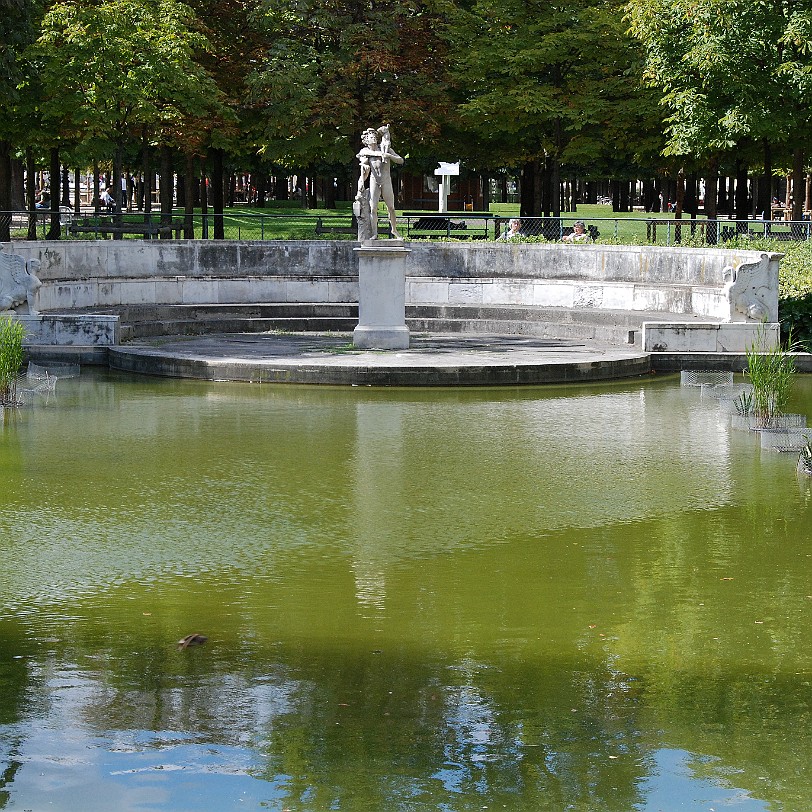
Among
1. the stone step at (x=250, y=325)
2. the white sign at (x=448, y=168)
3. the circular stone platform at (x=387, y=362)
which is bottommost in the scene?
the circular stone platform at (x=387, y=362)

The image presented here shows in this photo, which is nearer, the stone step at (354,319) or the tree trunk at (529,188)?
the stone step at (354,319)

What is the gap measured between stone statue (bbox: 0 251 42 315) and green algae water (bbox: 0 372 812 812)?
7.93 meters

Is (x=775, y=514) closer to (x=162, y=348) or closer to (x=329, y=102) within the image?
(x=162, y=348)

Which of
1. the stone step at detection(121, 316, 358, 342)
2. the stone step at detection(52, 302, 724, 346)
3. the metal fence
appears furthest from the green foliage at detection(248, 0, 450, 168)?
the stone step at detection(121, 316, 358, 342)

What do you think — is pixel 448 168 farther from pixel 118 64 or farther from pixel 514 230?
pixel 514 230

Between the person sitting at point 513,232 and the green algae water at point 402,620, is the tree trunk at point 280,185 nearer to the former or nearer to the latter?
the person sitting at point 513,232

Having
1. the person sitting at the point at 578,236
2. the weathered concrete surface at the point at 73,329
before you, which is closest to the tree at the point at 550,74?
the person sitting at the point at 578,236

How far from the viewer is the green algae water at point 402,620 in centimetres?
647

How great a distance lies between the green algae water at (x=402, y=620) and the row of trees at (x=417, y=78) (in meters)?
21.4

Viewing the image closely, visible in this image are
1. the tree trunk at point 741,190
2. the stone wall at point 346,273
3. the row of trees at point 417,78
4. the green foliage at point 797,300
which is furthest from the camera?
the tree trunk at point 741,190

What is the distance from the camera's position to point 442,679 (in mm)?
7715

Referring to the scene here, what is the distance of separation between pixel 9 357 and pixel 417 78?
25.0m

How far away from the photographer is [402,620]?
8859 millimetres

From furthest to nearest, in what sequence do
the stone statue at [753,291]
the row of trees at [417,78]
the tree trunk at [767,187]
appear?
the tree trunk at [767,187] → the row of trees at [417,78] → the stone statue at [753,291]
